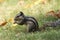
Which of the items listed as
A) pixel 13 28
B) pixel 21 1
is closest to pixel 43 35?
pixel 13 28

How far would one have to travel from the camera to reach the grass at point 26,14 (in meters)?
9.04

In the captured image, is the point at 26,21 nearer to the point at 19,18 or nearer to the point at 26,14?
the point at 19,18

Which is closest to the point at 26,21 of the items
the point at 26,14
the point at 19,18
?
the point at 19,18

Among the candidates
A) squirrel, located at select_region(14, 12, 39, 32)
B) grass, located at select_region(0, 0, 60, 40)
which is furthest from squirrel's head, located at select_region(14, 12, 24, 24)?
grass, located at select_region(0, 0, 60, 40)

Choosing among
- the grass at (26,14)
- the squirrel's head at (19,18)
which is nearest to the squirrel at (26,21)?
the squirrel's head at (19,18)

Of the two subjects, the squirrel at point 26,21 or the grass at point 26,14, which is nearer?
the grass at point 26,14

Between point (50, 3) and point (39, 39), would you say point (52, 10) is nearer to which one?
point (50, 3)

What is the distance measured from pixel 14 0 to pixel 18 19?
4.76 meters

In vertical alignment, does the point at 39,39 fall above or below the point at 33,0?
below

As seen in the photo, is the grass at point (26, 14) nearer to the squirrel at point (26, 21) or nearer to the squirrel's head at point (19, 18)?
the squirrel at point (26, 21)

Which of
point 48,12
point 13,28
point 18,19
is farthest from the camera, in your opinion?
point 48,12

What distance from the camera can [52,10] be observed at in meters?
12.0

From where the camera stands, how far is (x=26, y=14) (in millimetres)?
11859

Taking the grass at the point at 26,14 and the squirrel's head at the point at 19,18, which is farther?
the squirrel's head at the point at 19,18
